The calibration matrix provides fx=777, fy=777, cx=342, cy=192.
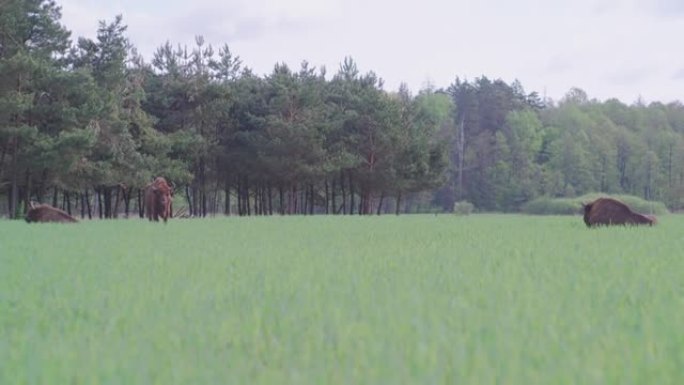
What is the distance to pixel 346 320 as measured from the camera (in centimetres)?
388

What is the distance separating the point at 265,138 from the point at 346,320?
39551 millimetres

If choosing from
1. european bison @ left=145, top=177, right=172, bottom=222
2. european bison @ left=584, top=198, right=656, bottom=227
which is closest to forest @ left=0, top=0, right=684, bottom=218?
european bison @ left=145, top=177, right=172, bottom=222

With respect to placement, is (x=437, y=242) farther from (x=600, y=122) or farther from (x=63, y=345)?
(x=600, y=122)

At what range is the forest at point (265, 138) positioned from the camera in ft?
101

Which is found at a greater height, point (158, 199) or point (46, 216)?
point (158, 199)

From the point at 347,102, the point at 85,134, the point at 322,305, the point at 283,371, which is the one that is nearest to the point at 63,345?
the point at 283,371

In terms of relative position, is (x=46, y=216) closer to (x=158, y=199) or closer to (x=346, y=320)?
(x=158, y=199)

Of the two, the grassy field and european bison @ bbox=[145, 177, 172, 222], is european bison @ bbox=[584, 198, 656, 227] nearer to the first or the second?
the grassy field

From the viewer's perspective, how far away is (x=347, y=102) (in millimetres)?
49469

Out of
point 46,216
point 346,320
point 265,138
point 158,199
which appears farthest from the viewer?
point 265,138

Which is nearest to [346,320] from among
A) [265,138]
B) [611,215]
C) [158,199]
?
[611,215]

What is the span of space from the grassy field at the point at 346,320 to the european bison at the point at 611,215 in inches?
296

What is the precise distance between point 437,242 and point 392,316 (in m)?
6.87

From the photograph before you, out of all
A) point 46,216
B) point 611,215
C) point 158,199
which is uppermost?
point 158,199
